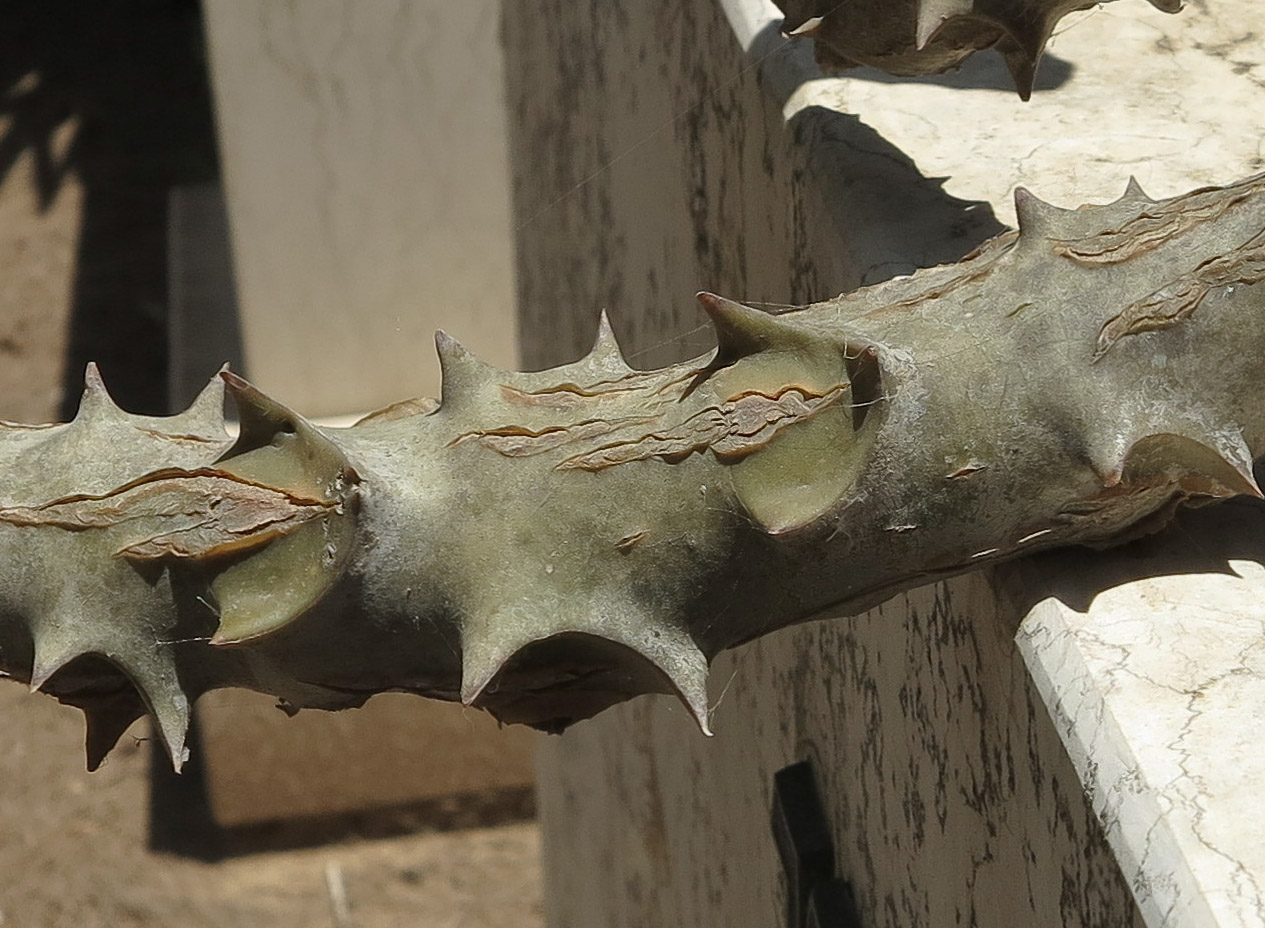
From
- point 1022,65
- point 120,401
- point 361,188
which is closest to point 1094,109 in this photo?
point 1022,65

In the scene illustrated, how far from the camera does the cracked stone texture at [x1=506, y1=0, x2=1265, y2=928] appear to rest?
0.65 metres

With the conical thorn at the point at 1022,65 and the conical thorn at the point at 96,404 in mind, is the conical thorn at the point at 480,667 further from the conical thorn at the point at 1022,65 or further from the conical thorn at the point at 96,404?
the conical thorn at the point at 1022,65

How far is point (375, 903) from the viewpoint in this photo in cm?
270

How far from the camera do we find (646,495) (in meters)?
0.56

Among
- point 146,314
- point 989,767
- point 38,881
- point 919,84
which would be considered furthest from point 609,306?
point 146,314

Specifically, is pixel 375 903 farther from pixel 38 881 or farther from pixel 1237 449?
pixel 1237 449

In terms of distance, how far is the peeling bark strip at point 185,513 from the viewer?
0.56 metres

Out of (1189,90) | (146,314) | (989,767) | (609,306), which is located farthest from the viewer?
(146,314)

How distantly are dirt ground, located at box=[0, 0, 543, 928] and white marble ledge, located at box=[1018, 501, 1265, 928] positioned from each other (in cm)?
176

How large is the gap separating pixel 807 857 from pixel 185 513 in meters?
0.46

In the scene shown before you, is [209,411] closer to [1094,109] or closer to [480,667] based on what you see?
[480,667]

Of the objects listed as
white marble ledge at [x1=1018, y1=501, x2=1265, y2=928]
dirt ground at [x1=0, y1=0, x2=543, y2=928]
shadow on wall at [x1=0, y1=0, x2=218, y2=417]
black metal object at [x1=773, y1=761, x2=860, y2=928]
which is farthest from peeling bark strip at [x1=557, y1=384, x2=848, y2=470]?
shadow on wall at [x1=0, y1=0, x2=218, y2=417]

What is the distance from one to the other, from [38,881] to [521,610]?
2.42 meters

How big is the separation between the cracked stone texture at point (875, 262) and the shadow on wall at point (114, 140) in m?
2.35
